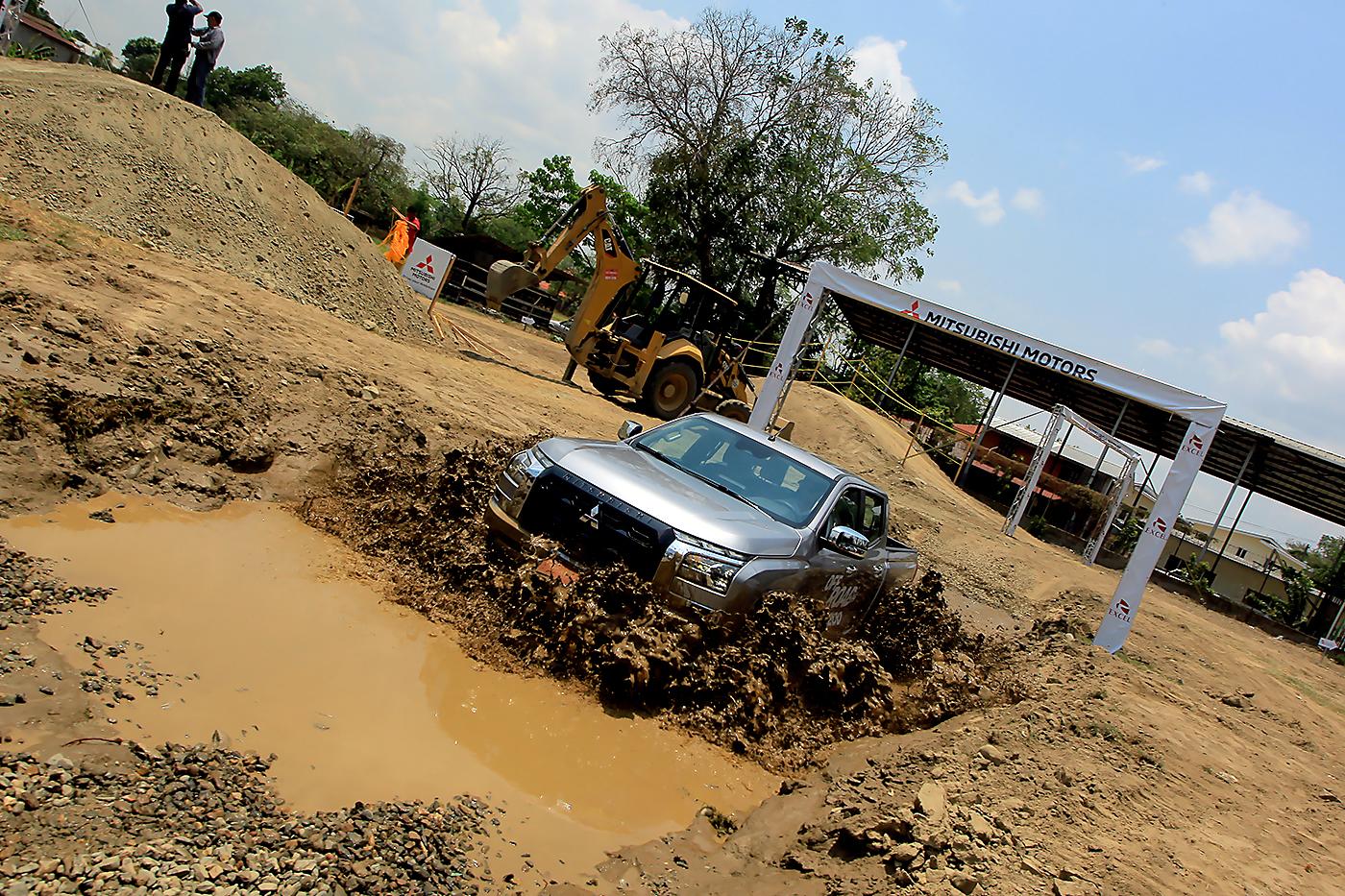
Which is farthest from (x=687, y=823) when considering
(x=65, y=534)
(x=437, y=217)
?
(x=437, y=217)

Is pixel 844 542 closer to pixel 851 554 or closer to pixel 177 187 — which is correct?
pixel 851 554

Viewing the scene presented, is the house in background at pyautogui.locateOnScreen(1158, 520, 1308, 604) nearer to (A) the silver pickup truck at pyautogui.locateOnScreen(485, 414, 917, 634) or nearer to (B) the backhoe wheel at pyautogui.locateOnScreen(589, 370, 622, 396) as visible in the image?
(B) the backhoe wheel at pyautogui.locateOnScreen(589, 370, 622, 396)

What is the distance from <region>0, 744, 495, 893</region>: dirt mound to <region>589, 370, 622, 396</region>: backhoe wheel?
1488 centimetres

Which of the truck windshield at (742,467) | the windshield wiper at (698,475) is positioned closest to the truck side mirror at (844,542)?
the truck windshield at (742,467)

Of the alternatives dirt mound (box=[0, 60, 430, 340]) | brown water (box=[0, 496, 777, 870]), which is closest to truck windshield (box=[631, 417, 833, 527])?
brown water (box=[0, 496, 777, 870])

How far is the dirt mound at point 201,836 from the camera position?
2652 millimetres

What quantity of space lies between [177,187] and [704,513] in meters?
9.61

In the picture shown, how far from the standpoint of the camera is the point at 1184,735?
6.64 metres

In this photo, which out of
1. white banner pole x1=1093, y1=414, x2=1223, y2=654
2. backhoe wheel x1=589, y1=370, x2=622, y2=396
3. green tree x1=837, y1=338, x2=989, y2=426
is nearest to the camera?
white banner pole x1=1093, y1=414, x2=1223, y2=654

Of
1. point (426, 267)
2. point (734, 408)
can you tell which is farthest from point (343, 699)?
point (426, 267)

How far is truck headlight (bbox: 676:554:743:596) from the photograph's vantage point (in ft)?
17.7

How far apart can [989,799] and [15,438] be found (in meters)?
6.35

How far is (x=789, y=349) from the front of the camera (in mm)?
14414

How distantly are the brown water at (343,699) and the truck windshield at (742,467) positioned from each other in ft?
6.36
